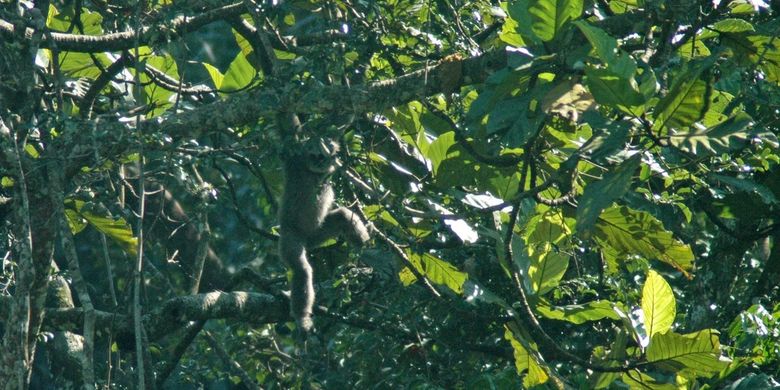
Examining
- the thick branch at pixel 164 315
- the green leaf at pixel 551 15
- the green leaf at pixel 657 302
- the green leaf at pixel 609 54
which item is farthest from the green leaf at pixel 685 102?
the thick branch at pixel 164 315

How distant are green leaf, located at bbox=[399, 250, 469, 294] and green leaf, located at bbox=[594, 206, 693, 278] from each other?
2.26 feet

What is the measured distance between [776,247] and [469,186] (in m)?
1.54

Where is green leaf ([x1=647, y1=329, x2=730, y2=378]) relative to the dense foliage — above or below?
below

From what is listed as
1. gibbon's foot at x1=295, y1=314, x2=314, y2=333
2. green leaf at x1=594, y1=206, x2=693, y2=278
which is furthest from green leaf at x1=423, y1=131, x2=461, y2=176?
gibbon's foot at x1=295, y1=314, x2=314, y2=333

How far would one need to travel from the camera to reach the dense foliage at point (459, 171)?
11.0 ft

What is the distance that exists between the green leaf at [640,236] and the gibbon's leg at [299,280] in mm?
Answer: 1782

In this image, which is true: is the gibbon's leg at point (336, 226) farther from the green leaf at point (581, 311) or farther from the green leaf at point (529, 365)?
the green leaf at point (529, 365)

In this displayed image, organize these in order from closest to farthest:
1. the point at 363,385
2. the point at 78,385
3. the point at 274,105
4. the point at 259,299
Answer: the point at 274,105 → the point at 363,385 → the point at 259,299 → the point at 78,385

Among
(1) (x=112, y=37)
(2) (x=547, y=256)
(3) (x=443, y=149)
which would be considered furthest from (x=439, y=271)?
(1) (x=112, y=37)

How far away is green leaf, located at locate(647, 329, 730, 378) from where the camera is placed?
3713 millimetres

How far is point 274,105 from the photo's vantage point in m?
3.94

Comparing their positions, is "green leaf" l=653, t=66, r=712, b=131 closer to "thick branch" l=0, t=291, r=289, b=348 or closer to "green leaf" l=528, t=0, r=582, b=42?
"green leaf" l=528, t=0, r=582, b=42

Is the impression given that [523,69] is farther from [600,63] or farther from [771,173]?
[771,173]

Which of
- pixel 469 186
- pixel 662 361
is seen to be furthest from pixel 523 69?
pixel 662 361
